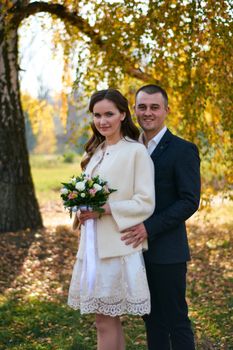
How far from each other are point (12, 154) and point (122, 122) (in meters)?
5.46

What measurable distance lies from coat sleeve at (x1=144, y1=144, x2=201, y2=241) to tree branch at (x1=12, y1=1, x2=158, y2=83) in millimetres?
4420

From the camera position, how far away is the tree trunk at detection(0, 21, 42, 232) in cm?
869

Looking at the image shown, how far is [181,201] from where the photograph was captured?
3471 millimetres

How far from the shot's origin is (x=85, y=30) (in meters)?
8.19

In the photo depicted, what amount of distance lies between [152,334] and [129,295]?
20.4 inches

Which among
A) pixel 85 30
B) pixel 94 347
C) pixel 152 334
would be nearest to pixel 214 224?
pixel 85 30

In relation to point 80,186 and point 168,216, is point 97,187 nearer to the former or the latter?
point 80,186

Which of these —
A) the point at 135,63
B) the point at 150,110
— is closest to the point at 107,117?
the point at 150,110

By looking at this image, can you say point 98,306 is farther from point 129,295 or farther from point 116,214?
point 116,214

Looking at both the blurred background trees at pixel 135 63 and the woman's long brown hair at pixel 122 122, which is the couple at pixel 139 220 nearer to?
the woman's long brown hair at pixel 122 122

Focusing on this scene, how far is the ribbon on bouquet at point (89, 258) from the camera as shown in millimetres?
3447

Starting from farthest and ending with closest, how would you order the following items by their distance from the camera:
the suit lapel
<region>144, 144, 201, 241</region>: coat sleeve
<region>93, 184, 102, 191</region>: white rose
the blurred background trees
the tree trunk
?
the tree trunk → the blurred background trees → the suit lapel → <region>144, 144, 201, 241</region>: coat sleeve → <region>93, 184, 102, 191</region>: white rose

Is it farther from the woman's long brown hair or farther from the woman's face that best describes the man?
the woman's face

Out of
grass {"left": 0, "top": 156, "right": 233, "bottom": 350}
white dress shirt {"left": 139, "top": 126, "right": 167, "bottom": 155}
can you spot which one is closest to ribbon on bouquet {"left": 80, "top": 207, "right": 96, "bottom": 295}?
white dress shirt {"left": 139, "top": 126, "right": 167, "bottom": 155}
